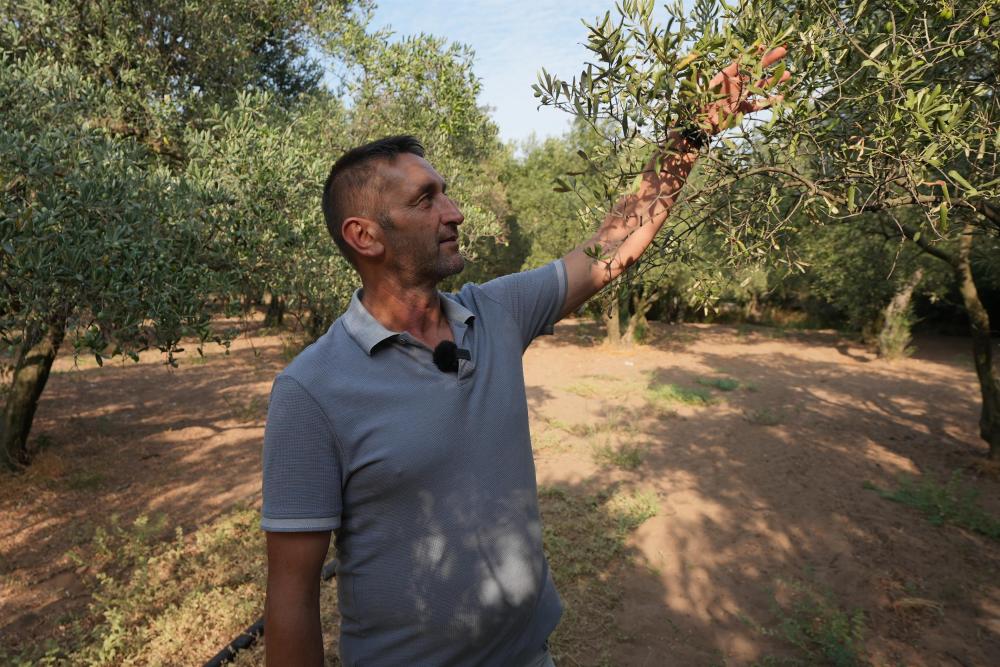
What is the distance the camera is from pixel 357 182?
91.2 inches

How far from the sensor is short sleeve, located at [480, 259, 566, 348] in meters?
2.60

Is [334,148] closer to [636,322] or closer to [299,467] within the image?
[299,467]

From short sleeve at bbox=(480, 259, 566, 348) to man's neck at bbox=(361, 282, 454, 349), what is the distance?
351mm

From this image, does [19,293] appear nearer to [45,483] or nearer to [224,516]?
[224,516]

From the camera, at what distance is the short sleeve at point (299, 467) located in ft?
5.86

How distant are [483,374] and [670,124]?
4.09 ft

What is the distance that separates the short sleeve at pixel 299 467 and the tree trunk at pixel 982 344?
10.1m

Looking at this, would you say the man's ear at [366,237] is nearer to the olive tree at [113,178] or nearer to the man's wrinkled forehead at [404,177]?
the man's wrinkled forehead at [404,177]

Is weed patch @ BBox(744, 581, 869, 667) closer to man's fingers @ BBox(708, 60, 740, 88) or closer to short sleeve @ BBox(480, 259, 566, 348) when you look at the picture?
short sleeve @ BBox(480, 259, 566, 348)

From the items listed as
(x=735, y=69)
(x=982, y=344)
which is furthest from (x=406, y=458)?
(x=982, y=344)

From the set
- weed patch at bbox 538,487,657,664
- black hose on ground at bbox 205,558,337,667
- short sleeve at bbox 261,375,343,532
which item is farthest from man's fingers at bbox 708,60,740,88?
weed patch at bbox 538,487,657,664

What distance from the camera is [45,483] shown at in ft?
29.4

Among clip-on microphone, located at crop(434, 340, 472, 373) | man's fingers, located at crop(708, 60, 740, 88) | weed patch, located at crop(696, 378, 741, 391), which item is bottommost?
weed patch, located at crop(696, 378, 741, 391)

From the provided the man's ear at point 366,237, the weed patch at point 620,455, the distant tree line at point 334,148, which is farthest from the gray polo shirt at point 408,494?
the weed patch at point 620,455
